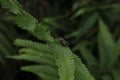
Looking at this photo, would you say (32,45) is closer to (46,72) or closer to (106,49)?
(46,72)

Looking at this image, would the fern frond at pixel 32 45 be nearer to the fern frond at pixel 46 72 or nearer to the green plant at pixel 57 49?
the green plant at pixel 57 49

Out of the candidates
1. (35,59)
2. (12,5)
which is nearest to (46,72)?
(35,59)

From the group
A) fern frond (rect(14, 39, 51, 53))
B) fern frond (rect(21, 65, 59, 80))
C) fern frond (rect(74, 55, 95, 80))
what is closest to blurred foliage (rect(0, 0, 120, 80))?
fern frond (rect(21, 65, 59, 80))

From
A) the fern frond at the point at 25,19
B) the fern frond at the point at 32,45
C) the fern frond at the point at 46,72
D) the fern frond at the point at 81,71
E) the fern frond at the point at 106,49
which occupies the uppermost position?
the fern frond at the point at 106,49

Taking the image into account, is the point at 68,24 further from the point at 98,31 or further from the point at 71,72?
the point at 71,72

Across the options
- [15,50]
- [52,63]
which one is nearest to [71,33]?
[15,50]

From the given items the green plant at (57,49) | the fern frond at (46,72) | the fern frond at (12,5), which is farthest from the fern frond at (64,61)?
the fern frond at (46,72)

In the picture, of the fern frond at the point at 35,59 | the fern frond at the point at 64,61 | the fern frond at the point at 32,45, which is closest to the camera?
the fern frond at the point at 64,61
